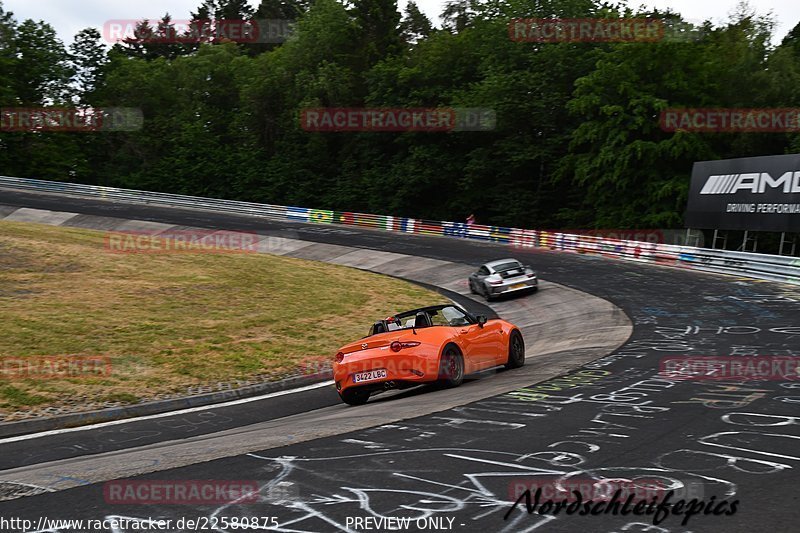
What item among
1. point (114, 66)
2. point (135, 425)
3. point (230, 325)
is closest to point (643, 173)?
point (230, 325)

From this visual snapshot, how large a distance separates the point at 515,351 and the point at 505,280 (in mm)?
13185

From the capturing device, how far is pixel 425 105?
6612 centimetres

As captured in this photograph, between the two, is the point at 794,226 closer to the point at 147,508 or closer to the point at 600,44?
the point at 147,508

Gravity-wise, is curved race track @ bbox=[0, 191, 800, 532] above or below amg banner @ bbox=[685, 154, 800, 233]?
below

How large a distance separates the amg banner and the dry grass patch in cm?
1290

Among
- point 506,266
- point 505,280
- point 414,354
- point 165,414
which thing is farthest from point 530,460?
point 506,266

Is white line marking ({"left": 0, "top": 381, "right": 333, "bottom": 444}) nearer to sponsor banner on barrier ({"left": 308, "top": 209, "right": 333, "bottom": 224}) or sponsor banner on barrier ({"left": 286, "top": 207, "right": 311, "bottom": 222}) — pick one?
sponsor banner on barrier ({"left": 308, "top": 209, "right": 333, "bottom": 224})

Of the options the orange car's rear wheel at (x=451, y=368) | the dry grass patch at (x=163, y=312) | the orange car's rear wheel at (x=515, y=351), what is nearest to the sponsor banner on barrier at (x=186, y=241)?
the dry grass patch at (x=163, y=312)

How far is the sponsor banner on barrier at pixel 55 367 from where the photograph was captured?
45.1ft

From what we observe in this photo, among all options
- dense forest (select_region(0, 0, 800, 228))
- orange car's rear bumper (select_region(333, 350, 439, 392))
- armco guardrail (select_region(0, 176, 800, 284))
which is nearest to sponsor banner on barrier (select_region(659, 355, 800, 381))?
orange car's rear bumper (select_region(333, 350, 439, 392))

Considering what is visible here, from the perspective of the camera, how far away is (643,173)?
5100 centimetres

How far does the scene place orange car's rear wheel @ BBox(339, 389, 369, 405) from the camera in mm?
12138

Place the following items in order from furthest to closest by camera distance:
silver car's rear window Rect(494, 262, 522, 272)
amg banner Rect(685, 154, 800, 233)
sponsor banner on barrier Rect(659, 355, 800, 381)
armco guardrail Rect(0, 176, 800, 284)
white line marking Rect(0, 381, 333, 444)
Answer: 1. amg banner Rect(685, 154, 800, 233)
2. armco guardrail Rect(0, 176, 800, 284)
3. silver car's rear window Rect(494, 262, 522, 272)
4. sponsor banner on barrier Rect(659, 355, 800, 381)
5. white line marking Rect(0, 381, 333, 444)

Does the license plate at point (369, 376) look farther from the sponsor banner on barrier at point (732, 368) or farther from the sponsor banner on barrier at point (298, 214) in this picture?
the sponsor banner on barrier at point (298, 214)
